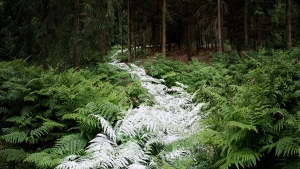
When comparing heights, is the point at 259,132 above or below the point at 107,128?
above

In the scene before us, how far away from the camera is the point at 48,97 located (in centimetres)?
466

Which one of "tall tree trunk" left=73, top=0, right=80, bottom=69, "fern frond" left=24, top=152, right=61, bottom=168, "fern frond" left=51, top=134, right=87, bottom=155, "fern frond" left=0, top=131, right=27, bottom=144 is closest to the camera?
"fern frond" left=24, top=152, right=61, bottom=168

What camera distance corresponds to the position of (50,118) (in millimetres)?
4523

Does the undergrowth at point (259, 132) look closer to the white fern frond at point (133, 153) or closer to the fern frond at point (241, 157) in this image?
the fern frond at point (241, 157)

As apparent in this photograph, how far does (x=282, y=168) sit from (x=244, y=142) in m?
0.49

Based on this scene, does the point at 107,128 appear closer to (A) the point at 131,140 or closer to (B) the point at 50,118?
(A) the point at 131,140

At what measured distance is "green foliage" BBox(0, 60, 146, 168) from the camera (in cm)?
357

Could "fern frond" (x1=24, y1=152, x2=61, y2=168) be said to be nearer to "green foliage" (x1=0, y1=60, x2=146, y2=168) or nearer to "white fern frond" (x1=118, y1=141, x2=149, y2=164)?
"green foliage" (x1=0, y1=60, x2=146, y2=168)

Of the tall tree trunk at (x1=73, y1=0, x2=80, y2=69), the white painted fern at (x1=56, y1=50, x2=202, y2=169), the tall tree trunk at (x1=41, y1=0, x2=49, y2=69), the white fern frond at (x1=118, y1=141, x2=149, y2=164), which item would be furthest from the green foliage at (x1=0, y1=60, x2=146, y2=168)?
the tall tree trunk at (x1=41, y1=0, x2=49, y2=69)

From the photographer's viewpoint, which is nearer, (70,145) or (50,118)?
(70,145)

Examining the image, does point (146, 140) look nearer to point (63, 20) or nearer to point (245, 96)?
point (245, 96)

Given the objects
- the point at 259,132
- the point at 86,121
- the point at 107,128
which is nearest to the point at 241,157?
the point at 259,132

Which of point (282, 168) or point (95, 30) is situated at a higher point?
point (95, 30)

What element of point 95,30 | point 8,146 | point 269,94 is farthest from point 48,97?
point 95,30
